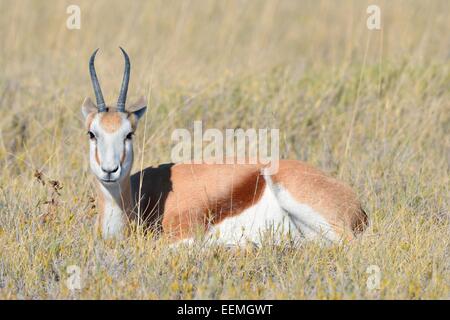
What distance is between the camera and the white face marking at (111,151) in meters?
4.69

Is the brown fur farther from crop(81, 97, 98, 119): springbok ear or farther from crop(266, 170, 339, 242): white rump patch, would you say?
crop(81, 97, 98, 119): springbok ear

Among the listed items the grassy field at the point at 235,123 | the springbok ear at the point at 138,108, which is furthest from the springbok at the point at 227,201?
the grassy field at the point at 235,123

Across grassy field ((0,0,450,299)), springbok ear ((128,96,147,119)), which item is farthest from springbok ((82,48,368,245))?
grassy field ((0,0,450,299))

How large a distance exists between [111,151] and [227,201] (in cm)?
97

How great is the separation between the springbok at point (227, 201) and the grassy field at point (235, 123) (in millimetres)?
242

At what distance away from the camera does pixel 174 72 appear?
8.38 metres

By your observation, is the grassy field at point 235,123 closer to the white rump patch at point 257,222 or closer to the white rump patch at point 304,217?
the white rump patch at point 304,217

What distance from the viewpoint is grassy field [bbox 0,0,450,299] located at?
Answer: 14.1 feet

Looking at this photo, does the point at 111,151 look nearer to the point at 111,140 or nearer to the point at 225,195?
the point at 111,140

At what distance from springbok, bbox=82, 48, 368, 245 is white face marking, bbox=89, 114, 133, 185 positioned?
86mm

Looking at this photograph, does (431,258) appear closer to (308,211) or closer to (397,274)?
(397,274)

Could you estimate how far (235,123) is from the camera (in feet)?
24.0
